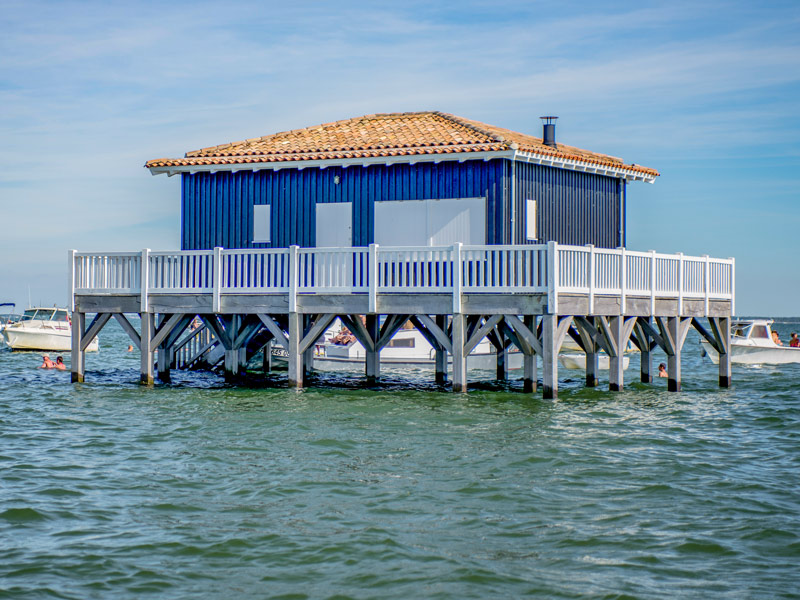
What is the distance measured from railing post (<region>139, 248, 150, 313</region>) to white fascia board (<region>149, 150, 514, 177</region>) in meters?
2.61

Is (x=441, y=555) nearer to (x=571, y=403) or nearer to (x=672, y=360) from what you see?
(x=571, y=403)

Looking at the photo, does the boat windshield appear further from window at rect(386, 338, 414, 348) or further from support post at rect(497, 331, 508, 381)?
support post at rect(497, 331, 508, 381)

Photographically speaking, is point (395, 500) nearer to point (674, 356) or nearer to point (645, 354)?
point (674, 356)

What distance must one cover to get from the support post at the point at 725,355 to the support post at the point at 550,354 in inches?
283

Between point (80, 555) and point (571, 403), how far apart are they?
12393mm

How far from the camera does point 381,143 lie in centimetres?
2178

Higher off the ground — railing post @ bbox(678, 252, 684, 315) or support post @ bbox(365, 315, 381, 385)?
railing post @ bbox(678, 252, 684, 315)

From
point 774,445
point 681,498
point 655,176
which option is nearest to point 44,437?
point 681,498

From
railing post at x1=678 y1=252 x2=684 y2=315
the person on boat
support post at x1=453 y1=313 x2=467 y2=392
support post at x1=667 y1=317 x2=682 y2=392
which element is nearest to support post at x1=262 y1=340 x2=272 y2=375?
the person on boat

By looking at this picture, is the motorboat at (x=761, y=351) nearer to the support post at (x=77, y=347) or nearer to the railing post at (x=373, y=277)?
the railing post at (x=373, y=277)

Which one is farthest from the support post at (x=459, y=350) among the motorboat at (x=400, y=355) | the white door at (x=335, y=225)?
the motorboat at (x=400, y=355)

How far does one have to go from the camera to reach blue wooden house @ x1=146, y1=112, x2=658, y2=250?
2081cm

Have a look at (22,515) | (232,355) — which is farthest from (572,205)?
(22,515)

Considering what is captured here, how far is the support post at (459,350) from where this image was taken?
1936 centimetres
